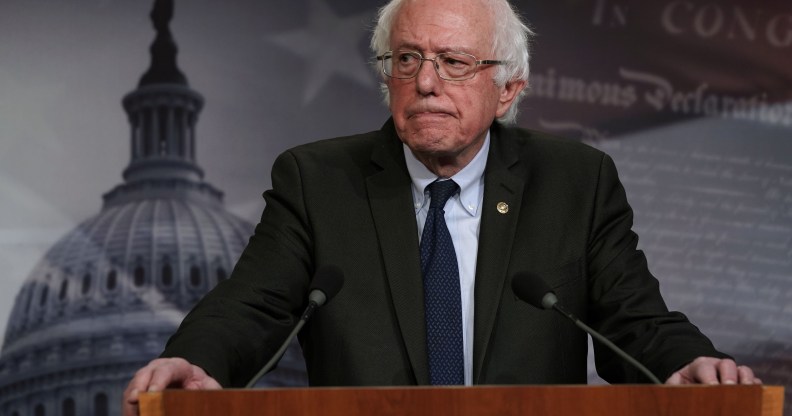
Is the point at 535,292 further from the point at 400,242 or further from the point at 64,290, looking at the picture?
the point at 64,290

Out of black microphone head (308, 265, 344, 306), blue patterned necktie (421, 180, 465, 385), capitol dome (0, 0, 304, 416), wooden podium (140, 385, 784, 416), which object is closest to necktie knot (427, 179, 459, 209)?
blue patterned necktie (421, 180, 465, 385)

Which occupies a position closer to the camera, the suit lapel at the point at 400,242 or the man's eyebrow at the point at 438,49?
the suit lapel at the point at 400,242

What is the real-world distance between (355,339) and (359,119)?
6.29 feet

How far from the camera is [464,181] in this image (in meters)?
2.70

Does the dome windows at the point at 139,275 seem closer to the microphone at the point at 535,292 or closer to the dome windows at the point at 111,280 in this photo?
the dome windows at the point at 111,280

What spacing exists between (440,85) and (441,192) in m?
0.23

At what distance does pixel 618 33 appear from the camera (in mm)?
4516

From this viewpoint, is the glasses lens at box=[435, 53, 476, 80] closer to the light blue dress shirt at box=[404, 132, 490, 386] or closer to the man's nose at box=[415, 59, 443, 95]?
the man's nose at box=[415, 59, 443, 95]

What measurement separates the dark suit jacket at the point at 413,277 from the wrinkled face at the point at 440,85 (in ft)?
0.44

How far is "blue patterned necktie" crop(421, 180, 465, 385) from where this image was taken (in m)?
2.51

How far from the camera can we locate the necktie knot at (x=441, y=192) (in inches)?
105

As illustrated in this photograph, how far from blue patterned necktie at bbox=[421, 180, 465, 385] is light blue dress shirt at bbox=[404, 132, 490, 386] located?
0.9 inches

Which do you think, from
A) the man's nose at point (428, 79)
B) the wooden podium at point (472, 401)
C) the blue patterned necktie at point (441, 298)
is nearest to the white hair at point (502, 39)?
the man's nose at point (428, 79)

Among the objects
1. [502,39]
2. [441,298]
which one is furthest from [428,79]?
[441,298]
